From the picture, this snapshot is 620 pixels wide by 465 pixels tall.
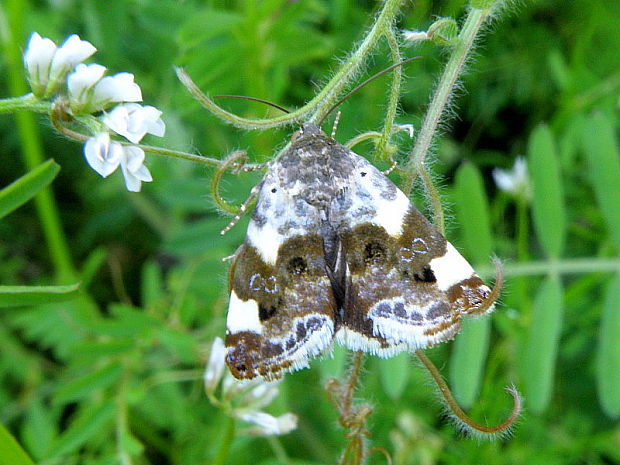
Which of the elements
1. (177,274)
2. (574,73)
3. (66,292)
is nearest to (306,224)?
(66,292)

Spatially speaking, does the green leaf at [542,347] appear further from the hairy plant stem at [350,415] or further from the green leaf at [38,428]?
the green leaf at [38,428]

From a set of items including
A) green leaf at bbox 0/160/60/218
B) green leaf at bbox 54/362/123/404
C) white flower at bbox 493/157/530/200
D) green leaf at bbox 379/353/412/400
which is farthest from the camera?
white flower at bbox 493/157/530/200

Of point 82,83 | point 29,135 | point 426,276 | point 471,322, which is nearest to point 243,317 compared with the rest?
point 426,276

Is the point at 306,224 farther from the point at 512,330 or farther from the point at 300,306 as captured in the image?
the point at 512,330

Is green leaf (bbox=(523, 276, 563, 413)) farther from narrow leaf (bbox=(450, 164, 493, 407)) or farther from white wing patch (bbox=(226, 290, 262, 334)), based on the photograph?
white wing patch (bbox=(226, 290, 262, 334))

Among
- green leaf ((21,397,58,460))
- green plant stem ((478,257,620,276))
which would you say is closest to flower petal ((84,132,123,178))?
green plant stem ((478,257,620,276))
